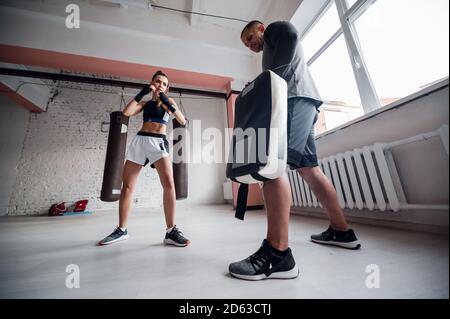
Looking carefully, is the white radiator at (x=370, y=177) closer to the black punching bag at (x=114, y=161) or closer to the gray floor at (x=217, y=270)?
the gray floor at (x=217, y=270)

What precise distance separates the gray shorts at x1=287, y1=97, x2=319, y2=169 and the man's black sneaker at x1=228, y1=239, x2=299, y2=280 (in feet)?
1.39

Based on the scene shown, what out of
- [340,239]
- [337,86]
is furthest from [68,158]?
[337,86]

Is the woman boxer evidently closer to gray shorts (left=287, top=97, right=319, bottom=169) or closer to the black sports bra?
the black sports bra

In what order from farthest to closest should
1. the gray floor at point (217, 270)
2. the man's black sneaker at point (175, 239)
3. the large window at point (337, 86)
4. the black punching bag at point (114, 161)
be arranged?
1. the black punching bag at point (114, 161)
2. the large window at point (337, 86)
3. the man's black sneaker at point (175, 239)
4. the gray floor at point (217, 270)

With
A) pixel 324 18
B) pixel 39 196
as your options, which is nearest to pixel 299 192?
pixel 324 18

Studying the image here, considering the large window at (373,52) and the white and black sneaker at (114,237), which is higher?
the large window at (373,52)

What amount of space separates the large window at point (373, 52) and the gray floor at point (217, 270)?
3.65 ft

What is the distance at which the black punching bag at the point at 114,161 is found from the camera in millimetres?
2277

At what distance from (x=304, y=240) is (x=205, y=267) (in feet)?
2.54

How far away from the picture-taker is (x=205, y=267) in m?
0.88

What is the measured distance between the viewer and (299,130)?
2.91 feet

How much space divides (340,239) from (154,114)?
5.53ft

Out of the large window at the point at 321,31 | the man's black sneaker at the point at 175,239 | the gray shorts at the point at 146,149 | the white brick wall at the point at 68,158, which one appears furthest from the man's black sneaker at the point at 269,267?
the white brick wall at the point at 68,158
